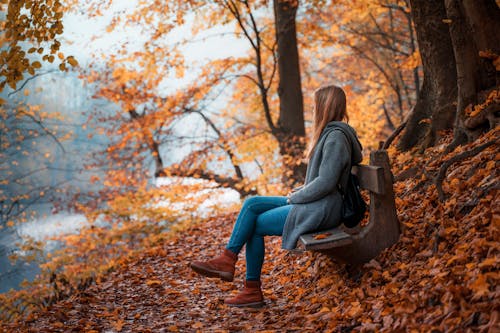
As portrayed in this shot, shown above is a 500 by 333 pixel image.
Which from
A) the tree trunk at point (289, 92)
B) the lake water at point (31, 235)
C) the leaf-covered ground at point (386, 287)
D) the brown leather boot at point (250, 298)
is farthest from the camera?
the lake water at point (31, 235)

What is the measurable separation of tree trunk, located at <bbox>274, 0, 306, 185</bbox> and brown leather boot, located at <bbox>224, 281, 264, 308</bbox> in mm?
6511

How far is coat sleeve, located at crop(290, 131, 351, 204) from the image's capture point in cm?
391

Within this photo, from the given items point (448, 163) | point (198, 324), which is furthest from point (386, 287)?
point (198, 324)

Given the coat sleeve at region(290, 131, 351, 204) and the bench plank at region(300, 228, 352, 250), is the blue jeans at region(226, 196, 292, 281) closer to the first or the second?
the coat sleeve at region(290, 131, 351, 204)

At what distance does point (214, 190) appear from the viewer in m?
15.6

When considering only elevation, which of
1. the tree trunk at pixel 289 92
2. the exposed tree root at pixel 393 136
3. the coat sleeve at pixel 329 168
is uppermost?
the tree trunk at pixel 289 92

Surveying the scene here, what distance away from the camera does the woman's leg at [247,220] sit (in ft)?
14.3

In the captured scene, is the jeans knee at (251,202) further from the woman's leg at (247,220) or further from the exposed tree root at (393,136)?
the exposed tree root at (393,136)

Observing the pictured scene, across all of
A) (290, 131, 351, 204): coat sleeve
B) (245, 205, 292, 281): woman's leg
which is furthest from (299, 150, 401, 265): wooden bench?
(245, 205, 292, 281): woman's leg

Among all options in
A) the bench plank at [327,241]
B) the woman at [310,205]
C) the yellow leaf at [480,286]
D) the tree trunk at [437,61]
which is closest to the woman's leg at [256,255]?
the woman at [310,205]

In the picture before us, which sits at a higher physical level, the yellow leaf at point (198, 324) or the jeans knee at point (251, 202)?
the jeans knee at point (251, 202)

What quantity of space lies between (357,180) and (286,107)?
7267 millimetres

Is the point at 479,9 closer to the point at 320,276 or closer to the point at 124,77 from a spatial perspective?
the point at 320,276

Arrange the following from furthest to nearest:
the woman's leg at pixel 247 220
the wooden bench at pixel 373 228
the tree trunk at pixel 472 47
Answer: the tree trunk at pixel 472 47, the woman's leg at pixel 247 220, the wooden bench at pixel 373 228
